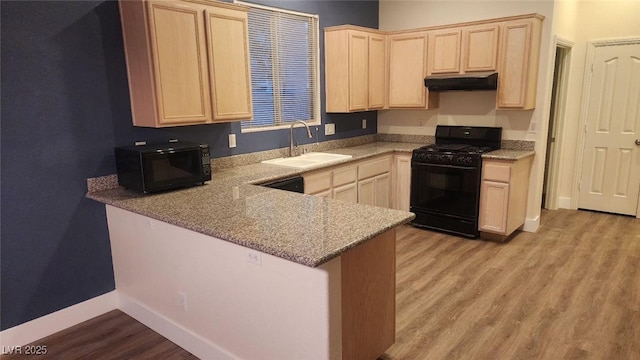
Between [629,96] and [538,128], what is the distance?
1.43 meters

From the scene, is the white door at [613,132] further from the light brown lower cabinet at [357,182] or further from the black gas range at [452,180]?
the light brown lower cabinet at [357,182]

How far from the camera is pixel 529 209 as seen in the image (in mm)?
4641

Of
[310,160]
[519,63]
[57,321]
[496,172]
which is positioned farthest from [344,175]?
[57,321]

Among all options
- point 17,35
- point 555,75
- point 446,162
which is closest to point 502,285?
point 446,162

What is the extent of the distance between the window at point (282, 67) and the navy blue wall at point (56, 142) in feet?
4.37

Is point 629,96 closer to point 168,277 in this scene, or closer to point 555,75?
point 555,75

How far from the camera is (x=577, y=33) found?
16.7 ft

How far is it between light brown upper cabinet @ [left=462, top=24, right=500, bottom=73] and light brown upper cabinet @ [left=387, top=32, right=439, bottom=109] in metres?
0.48

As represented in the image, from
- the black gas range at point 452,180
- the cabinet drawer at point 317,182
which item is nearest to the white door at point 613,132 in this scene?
the black gas range at point 452,180

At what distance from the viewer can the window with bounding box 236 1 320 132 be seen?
4035 millimetres

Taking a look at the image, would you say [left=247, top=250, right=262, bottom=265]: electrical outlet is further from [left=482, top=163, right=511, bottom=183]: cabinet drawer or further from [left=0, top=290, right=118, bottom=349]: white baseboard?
[left=482, top=163, right=511, bottom=183]: cabinet drawer

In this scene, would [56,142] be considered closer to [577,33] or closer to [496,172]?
[496,172]

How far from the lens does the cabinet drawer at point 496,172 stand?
4.14 metres

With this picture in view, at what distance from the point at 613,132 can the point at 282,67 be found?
4087 millimetres
